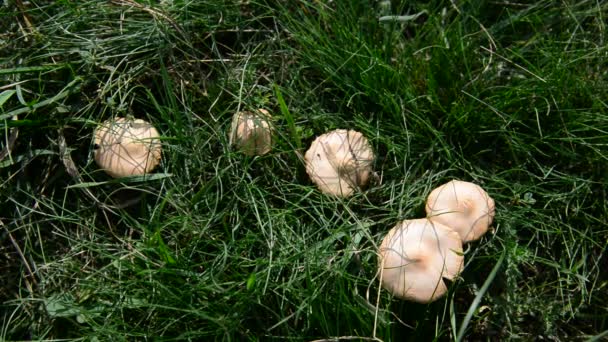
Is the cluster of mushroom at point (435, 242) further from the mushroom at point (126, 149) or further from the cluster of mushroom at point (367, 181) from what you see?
the mushroom at point (126, 149)

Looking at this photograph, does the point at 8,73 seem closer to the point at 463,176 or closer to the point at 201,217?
the point at 201,217

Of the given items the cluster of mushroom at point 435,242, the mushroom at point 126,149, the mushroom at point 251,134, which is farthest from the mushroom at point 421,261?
the mushroom at point 126,149

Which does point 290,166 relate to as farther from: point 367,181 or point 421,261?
point 421,261

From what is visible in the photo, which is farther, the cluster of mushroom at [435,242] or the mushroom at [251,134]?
the mushroom at [251,134]

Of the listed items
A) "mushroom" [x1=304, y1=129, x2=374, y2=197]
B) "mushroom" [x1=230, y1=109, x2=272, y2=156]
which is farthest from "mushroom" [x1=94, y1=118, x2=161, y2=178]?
"mushroom" [x1=304, y1=129, x2=374, y2=197]

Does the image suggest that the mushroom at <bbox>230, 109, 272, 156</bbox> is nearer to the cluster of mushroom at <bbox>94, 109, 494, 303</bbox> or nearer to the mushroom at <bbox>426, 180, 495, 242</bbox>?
the cluster of mushroom at <bbox>94, 109, 494, 303</bbox>

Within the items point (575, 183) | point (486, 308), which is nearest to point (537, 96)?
point (575, 183)
